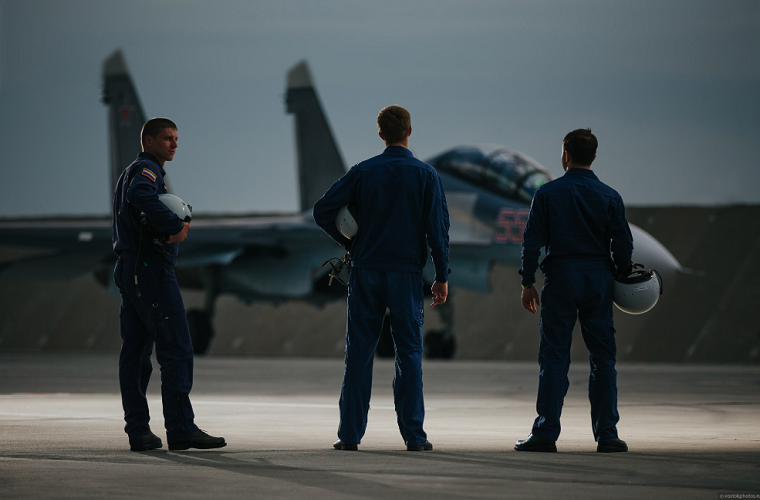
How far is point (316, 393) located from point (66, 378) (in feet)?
12.0

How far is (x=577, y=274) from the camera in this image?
17.4 feet

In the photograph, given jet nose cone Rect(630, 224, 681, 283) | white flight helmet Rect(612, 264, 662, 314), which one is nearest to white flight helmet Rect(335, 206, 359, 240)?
white flight helmet Rect(612, 264, 662, 314)

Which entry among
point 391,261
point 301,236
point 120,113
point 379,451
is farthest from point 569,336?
point 120,113

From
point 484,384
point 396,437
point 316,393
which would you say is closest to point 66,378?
point 316,393

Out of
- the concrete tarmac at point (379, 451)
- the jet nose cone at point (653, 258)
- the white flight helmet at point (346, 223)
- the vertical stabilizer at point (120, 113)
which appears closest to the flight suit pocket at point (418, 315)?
the white flight helmet at point (346, 223)

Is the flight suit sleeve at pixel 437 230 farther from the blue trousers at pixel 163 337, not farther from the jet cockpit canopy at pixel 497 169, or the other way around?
the jet cockpit canopy at pixel 497 169

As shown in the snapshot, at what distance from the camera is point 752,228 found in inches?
866

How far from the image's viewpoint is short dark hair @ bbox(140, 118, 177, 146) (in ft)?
18.0

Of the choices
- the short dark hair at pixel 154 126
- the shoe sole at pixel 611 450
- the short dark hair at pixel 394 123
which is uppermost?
the short dark hair at pixel 394 123

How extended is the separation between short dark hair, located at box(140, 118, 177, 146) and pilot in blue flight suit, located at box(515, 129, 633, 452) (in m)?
1.95

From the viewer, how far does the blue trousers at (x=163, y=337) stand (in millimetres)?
5230

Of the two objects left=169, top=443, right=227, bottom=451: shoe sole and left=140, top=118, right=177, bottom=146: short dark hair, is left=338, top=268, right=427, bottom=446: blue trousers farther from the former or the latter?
left=140, top=118, right=177, bottom=146: short dark hair

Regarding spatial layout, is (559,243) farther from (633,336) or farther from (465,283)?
(633,336)

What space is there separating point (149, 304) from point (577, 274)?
2.13m
